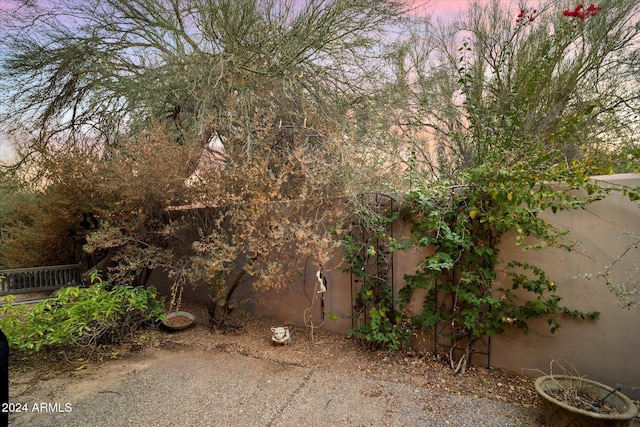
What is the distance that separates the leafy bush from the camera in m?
3.32

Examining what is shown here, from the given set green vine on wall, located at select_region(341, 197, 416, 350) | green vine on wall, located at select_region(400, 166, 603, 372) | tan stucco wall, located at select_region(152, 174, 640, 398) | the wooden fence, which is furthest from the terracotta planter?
the wooden fence

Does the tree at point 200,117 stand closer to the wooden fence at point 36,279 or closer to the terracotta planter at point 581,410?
the wooden fence at point 36,279

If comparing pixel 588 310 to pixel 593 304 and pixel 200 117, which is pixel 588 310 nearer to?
pixel 593 304

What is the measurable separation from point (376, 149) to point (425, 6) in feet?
7.03

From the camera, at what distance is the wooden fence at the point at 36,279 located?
4.57 metres

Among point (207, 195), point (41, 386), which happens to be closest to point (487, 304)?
point (207, 195)

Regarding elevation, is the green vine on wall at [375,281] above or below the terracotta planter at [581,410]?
above

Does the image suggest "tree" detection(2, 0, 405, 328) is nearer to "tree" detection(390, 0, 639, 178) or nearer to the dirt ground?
the dirt ground

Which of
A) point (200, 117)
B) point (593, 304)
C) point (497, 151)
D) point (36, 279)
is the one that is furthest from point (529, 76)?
point (36, 279)

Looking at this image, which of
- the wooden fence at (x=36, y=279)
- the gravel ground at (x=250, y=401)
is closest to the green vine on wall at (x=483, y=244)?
the gravel ground at (x=250, y=401)

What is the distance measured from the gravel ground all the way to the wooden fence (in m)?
2.44

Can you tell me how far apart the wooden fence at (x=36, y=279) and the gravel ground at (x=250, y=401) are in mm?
2444

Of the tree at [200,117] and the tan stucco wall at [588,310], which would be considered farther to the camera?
the tree at [200,117]

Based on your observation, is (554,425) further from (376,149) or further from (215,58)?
(215,58)
